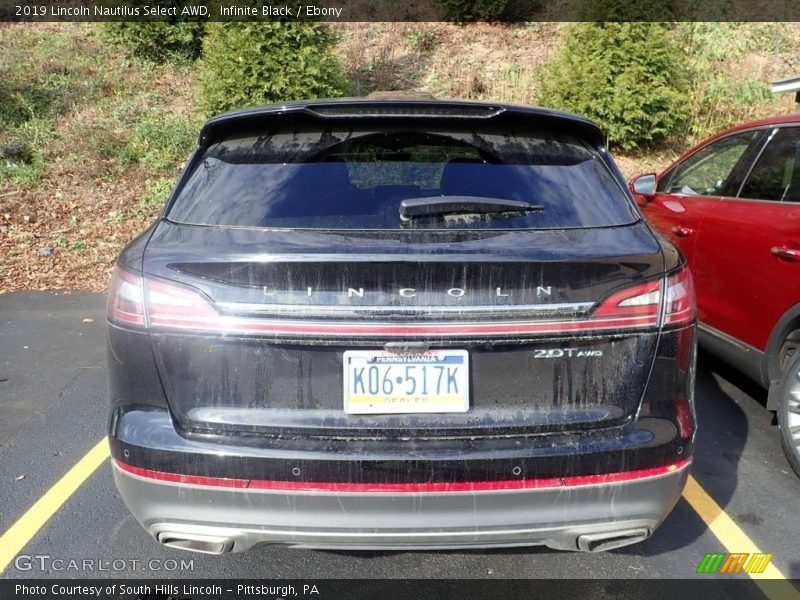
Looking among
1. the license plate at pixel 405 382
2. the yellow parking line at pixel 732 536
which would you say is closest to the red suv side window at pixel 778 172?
the yellow parking line at pixel 732 536

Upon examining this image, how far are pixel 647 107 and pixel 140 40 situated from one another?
9.03 meters

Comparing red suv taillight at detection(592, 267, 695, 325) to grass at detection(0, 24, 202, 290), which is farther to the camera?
grass at detection(0, 24, 202, 290)

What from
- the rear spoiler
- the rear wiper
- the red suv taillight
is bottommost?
the red suv taillight

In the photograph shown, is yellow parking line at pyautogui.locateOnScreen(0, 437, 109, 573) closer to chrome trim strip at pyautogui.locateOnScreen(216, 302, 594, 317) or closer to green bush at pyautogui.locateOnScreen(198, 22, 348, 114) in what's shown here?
chrome trim strip at pyautogui.locateOnScreen(216, 302, 594, 317)

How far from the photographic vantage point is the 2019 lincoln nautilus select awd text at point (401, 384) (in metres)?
1.99

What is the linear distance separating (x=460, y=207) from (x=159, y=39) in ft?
39.4

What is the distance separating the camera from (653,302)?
2.08m

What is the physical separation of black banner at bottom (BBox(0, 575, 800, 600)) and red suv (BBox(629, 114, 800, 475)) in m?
1.10

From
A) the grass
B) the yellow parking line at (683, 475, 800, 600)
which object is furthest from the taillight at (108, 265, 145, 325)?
the grass

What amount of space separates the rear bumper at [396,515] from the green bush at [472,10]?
43.4 feet

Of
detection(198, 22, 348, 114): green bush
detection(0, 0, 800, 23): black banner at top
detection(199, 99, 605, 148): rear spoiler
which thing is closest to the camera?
Answer: detection(199, 99, 605, 148): rear spoiler

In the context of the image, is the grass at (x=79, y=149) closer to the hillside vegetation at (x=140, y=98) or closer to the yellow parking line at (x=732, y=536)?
the hillside vegetation at (x=140, y=98)

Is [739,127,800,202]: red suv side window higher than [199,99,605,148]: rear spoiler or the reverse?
the reverse

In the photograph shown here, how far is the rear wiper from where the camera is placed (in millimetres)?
2207
